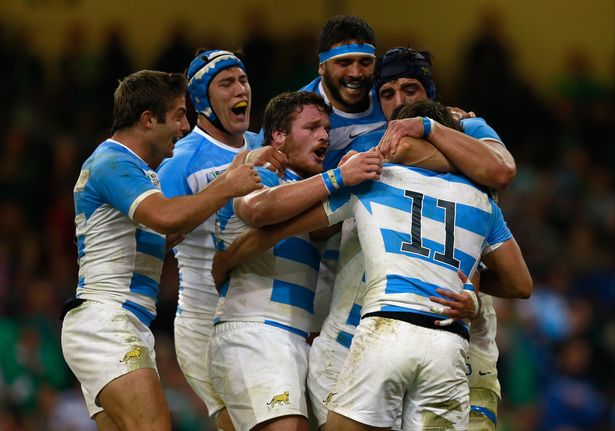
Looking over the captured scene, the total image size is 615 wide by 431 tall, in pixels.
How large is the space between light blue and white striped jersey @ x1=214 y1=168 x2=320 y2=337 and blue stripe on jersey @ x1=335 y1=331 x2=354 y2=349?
0.71ft

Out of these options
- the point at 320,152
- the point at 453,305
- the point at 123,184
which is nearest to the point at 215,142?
the point at 320,152

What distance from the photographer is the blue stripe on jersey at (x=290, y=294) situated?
5672 mm

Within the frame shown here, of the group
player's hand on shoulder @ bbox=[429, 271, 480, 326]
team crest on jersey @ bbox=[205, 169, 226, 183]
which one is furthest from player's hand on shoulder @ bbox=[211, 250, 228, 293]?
player's hand on shoulder @ bbox=[429, 271, 480, 326]

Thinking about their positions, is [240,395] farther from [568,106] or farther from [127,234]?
[568,106]

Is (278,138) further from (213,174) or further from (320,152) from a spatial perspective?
(213,174)

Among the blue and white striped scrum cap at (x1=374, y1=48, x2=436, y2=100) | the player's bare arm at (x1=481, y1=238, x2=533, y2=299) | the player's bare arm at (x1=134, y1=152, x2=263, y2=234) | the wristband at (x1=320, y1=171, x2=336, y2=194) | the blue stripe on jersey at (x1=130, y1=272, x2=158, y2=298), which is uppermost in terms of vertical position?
the blue and white striped scrum cap at (x1=374, y1=48, x2=436, y2=100)

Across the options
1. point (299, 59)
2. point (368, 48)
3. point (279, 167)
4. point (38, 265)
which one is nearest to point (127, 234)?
point (279, 167)

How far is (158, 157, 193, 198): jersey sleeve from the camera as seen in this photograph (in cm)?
640

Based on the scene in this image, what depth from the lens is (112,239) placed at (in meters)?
5.67

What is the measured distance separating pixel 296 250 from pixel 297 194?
54 centimetres

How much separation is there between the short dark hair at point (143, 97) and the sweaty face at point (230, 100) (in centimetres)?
71

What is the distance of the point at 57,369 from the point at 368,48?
5.26m

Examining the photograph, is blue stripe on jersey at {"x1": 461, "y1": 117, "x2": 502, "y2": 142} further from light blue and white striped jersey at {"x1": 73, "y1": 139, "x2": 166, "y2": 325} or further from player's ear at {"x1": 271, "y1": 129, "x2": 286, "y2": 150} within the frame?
light blue and white striped jersey at {"x1": 73, "y1": 139, "x2": 166, "y2": 325}

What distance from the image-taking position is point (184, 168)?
21.2ft
